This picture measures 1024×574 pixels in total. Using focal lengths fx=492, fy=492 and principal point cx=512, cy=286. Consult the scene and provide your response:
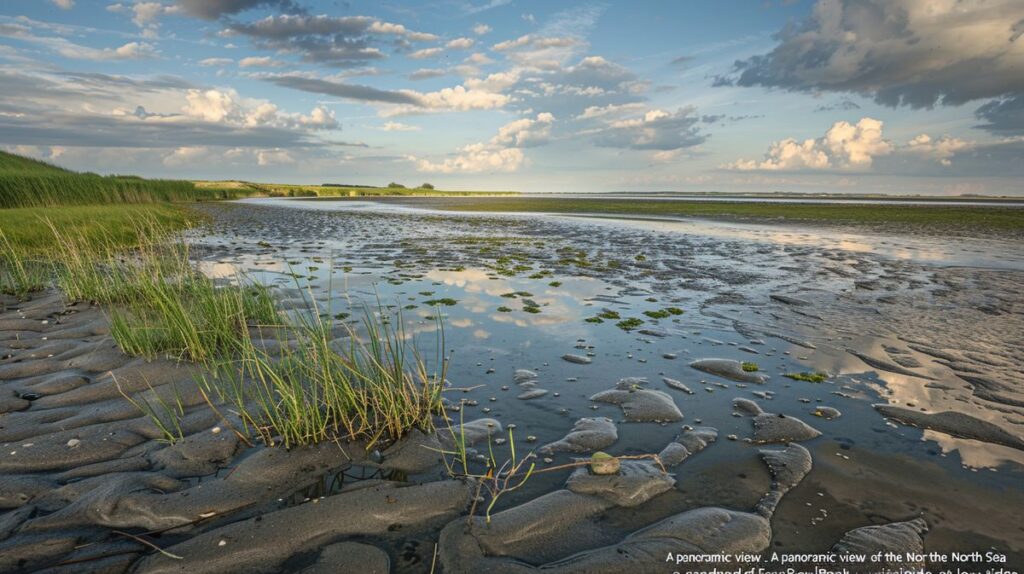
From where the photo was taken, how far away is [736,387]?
7.04m

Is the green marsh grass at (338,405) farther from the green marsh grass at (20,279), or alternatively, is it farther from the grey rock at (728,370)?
the green marsh grass at (20,279)

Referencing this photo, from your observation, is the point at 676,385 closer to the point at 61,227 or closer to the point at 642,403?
the point at 642,403

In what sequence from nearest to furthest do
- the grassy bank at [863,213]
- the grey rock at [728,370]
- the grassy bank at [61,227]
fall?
the grey rock at [728,370] → the grassy bank at [61,227] → the grassy bank at [863,213]

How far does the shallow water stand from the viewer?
14.9 ft

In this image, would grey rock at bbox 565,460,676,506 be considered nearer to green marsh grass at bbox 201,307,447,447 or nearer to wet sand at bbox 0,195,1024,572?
wet sand at bbox 0,195,1024,572

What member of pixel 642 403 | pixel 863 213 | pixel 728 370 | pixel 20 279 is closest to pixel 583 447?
pixel 642 403

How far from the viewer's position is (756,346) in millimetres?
8930

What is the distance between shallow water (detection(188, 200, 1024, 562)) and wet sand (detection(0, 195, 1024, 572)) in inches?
1.4

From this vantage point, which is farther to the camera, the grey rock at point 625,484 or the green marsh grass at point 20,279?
the green marsh grass at point 20,279

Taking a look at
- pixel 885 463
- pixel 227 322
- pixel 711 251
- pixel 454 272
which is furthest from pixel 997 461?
pixel 711 251

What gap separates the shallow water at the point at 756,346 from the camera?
453cm

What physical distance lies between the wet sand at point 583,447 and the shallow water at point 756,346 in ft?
0.12

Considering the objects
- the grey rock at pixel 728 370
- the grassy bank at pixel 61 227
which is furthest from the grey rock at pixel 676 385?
the grassy bank at pixel 61 227

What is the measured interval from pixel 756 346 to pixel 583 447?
5175 millimetres
